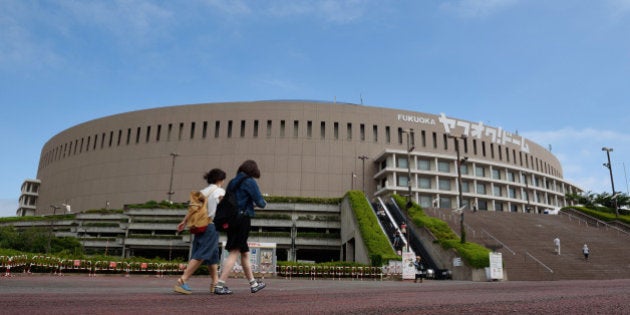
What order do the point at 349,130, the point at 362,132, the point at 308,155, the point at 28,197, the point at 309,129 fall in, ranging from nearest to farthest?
1. the point at 308,155
2. the point at 309,129
3. the point at 349,130
4. the point at 362,132
5. the point at 28,197

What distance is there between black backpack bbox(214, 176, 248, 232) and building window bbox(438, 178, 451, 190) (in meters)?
46.8

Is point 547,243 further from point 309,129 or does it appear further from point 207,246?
point 309,129

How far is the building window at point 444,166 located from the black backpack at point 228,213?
47565 mm

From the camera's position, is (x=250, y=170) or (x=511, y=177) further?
(x=511, y=177)

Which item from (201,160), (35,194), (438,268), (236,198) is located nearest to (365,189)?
(201,160)

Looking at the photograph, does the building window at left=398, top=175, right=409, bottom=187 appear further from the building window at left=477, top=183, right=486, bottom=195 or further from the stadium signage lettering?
the building window at left=477, top=183, right=486, bottom=195

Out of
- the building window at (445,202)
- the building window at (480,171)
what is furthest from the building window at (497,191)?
the building window at (445,202)

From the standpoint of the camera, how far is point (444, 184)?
1993 inches

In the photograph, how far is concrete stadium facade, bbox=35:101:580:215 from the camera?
49.6m

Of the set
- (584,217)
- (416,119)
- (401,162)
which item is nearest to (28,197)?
(401,162)

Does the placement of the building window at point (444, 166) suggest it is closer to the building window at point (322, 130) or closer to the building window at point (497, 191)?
the building window at point (497, 191)

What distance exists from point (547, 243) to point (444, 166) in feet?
88.3

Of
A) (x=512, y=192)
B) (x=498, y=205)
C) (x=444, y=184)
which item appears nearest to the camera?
(x=444, y=184)

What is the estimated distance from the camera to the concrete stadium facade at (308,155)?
49625 millimetres
